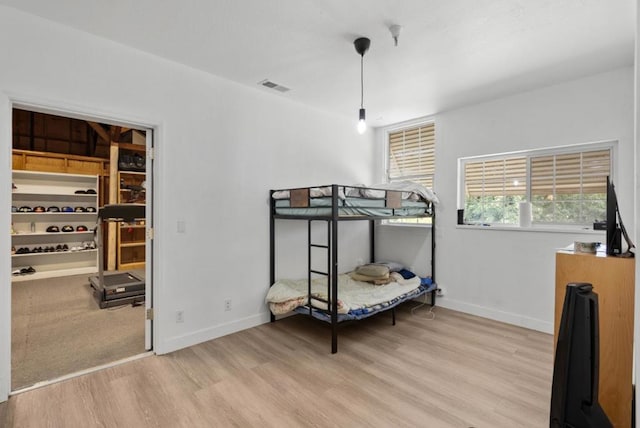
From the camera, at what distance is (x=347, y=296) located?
344cm

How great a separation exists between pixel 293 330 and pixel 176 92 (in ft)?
8.54

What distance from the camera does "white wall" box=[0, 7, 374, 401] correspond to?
218 cm

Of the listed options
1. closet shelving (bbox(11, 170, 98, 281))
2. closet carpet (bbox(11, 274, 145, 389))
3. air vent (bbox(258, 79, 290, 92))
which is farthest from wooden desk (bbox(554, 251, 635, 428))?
closet shelving (bbox(11, 170, 98, 281))

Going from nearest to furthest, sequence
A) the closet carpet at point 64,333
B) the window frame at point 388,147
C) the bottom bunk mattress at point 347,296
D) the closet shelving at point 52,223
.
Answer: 1. the closet carpet at point 64,333
2. the bottom bunk mattress at point 347,296
3. the window frame at point 388,147
4. the closet shelving at point 52,223

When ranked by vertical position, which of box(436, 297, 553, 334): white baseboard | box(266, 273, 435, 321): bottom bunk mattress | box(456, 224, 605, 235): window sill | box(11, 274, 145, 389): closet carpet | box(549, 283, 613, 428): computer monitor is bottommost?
box(11, 274, 145, 389): closet carpet

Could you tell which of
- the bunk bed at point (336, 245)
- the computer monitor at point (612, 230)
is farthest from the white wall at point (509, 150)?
the computer monitor at point (612, 230)

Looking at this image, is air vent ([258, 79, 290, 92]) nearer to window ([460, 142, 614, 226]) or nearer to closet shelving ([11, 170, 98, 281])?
window ([460, 142, 614, 226])

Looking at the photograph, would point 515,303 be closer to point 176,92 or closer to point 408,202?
point 408,202

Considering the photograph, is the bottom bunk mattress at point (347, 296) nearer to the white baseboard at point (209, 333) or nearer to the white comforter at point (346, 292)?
the white comforter at point (346, 292)

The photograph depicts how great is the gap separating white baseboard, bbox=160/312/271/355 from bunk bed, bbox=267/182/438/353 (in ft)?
0.69

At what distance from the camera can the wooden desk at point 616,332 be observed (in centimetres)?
157

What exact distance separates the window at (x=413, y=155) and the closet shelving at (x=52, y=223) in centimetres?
570

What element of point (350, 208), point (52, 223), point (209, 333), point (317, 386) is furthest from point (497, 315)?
point (52, 223)

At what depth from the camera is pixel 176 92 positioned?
286 cm
